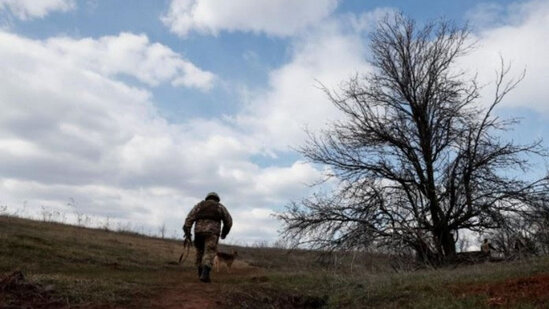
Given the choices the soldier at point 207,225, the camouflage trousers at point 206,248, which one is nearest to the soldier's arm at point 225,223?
the soldier at point 207,225

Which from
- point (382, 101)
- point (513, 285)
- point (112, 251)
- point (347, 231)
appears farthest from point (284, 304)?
point (112, 251)

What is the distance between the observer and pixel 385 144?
65.9ft

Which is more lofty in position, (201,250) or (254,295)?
(201,250)

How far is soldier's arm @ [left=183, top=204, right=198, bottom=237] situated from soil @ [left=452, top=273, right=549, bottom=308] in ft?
20.3

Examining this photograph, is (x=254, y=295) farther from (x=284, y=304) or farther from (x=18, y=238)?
(x=18, y=238)

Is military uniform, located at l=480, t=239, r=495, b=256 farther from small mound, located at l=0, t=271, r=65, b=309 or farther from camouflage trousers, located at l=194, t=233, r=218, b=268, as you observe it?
small mound, located at l=0, t=271, r=65, b=309

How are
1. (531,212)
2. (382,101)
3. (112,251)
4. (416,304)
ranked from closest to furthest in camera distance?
(416,304), (531,212), (382,101), (112,251)

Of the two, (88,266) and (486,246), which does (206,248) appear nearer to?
(88,266)

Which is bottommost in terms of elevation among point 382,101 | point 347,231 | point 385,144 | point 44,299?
point 44,299

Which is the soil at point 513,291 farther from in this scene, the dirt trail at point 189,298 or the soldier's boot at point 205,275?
the soldier's boot at point 205,275

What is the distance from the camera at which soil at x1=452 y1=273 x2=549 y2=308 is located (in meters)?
7.15

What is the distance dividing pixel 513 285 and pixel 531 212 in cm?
1079

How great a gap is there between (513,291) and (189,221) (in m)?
7.28

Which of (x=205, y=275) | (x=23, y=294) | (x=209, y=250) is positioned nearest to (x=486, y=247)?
(x=209, y=250)
